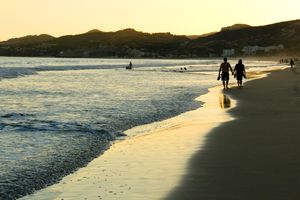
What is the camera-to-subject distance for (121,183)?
7434 millimetres

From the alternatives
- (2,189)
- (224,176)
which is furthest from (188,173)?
(2,189)

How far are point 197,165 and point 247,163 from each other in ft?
2.68

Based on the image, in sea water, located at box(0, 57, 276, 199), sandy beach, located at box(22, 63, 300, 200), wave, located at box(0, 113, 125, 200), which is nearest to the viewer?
sandy beach, located at box(22, 63, 300, 200)

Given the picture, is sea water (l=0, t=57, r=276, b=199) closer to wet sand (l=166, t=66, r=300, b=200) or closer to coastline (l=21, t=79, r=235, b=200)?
coastline (l=21, t=79, r=235, b=200)

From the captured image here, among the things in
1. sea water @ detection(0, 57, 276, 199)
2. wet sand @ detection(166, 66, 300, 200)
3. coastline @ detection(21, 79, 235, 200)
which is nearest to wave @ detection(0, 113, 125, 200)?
sea water @ detection(0, 57, 276, 199)

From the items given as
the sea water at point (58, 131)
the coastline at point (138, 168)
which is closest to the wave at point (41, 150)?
the sea water at point (58, 131)

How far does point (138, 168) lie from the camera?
8.40 meters

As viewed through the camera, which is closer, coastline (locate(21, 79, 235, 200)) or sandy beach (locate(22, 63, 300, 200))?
sandy beach (locate(22, 63, 300, 200))

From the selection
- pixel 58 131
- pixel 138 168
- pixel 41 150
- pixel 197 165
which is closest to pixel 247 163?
pixel 197 165

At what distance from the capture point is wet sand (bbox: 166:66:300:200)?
6.55m

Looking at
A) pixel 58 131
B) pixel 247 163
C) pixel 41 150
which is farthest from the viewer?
pixel 58 131

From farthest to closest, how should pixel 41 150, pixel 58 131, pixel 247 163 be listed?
pixel 58 131
pixel 41 150
pixel 247 163

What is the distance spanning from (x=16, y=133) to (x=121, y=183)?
5.92 metres

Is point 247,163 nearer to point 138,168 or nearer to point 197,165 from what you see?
point 197,165
